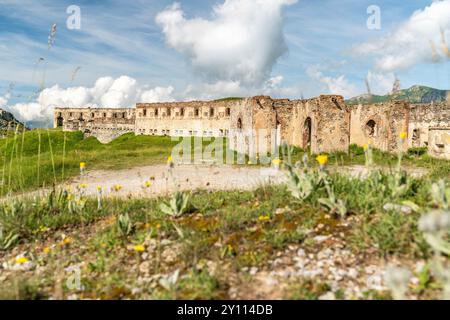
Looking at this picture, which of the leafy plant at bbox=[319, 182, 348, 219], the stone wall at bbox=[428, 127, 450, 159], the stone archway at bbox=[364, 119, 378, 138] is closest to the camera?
the leafy plant at bbox=[319, 182, 348, 219]

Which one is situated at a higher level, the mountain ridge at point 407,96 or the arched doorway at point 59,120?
the arched doorway at point 59,120

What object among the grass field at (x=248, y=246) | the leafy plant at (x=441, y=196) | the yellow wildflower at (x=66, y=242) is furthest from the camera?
the yellow wildflower at (x=66, y=242)

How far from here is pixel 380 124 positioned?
23.2m

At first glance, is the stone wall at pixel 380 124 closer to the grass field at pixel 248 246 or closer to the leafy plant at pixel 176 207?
the grass field at pixel 248 246

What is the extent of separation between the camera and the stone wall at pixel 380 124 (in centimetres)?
2194

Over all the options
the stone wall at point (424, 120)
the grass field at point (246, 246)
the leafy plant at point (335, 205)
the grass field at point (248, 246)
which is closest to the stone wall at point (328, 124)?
the stone wall at point (424, 120)

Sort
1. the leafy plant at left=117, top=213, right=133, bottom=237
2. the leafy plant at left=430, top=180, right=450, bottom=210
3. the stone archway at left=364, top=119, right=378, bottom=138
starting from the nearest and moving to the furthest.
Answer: the leafy plant at left=430, top=180, right=450, bottom=210
the leafy plant at left=117, top=213, right=133, bottom=237
the stone archway at left=364, top=119, right=378, bottom=138

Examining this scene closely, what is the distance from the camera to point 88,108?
7419cm

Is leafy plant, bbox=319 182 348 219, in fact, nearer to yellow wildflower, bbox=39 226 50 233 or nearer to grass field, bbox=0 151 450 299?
grass field, bbox=0 151 450 299

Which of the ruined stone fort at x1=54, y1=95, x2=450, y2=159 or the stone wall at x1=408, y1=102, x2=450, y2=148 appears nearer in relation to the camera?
the ruined stone fort at x1=54, y1=95, x2=450, y2=159

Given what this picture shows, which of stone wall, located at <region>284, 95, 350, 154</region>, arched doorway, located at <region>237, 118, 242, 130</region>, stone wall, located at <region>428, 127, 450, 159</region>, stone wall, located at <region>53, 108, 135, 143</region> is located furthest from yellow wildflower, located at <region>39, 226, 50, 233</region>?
stone wall, located at <region>53, 108, 135, 143</region>

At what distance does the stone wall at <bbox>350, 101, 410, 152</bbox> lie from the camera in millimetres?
21938
